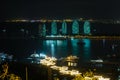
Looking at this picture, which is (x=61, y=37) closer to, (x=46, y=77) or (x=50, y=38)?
(x=50, y=38)

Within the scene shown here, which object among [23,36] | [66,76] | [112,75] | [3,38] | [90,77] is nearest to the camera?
[90,77]

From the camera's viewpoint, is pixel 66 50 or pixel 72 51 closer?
pixel 72 51

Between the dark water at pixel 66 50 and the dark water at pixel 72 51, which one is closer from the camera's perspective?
the dark water at pixel 72 51

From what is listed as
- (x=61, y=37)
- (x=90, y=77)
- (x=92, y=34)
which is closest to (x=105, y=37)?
(x=92, y=34)

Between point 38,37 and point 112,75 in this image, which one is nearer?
point 112,75

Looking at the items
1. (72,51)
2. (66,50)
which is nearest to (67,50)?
(66,50)

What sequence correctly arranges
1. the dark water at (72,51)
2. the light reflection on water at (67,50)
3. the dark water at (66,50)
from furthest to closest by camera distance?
the light reflection on water at (67,50) → the dark water at (66,50) → the dark water at (72,51)

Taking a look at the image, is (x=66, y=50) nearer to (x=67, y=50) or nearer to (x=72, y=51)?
(x=67, y=50)

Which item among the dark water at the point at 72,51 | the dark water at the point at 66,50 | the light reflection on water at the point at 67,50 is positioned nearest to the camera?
the dark water at the point at 72,51

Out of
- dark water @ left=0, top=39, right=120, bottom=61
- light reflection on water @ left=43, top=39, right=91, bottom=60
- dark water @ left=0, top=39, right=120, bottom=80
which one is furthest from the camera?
light reflection on water @ left=43, top=39, right=91, bottom=60

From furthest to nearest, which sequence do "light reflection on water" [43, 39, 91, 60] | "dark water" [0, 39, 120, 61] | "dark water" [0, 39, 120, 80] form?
"light reflection on water" [43, 39, 91, 60]
"dark water" [0, 39, 120, 61]
"dark water" [0, 39, 120, 80]

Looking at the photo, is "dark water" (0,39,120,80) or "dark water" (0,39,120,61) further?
"dark water" (0,39,120,61)
